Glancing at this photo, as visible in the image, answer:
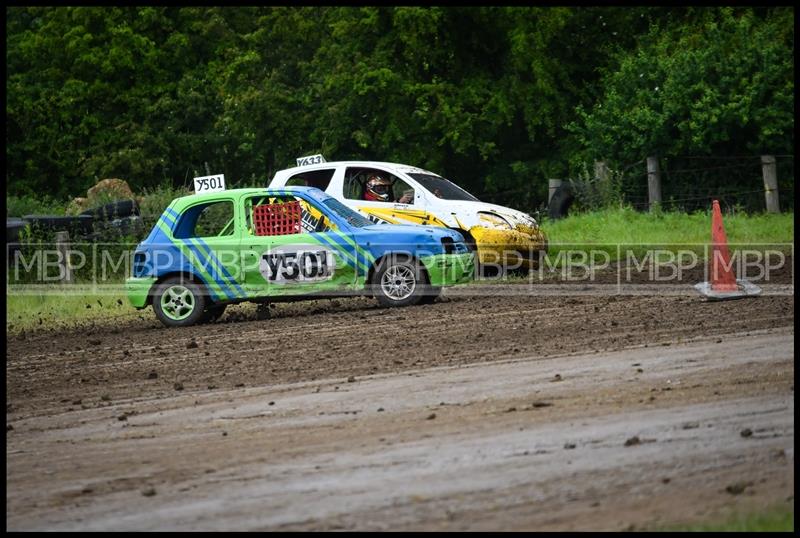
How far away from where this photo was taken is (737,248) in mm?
23109

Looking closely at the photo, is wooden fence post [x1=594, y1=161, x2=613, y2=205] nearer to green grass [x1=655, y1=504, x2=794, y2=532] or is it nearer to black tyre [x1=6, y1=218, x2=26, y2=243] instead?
black tyre [x1=6, y1=218, x2=26, y2=243]

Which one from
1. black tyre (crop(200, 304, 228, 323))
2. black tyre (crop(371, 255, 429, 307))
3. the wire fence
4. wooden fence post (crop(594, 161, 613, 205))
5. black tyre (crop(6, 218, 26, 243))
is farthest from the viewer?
the wire fence

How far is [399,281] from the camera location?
17328 mm

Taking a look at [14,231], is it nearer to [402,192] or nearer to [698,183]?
[402,192]

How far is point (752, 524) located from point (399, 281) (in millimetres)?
10865

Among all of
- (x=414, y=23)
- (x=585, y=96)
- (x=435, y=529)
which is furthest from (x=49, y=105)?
(x=435, y=529)

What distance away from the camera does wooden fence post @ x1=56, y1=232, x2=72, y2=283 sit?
23.3 meters

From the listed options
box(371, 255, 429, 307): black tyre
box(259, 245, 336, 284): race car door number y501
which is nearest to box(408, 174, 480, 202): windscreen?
box(371, 255, 429, 307): black tyre

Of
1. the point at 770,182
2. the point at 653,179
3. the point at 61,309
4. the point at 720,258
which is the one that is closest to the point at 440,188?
the point at 61,309

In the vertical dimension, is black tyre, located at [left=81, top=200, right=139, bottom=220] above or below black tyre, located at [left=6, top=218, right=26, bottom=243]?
above

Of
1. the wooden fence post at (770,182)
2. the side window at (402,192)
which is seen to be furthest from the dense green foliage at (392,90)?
the side window at (402,192)

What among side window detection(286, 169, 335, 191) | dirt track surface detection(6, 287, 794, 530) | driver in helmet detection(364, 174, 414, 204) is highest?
side window detection(286, 169, 335, 191)

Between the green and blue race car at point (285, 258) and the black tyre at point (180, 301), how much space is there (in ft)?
0.04

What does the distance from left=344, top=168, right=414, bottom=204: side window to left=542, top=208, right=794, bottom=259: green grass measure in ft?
14.1
